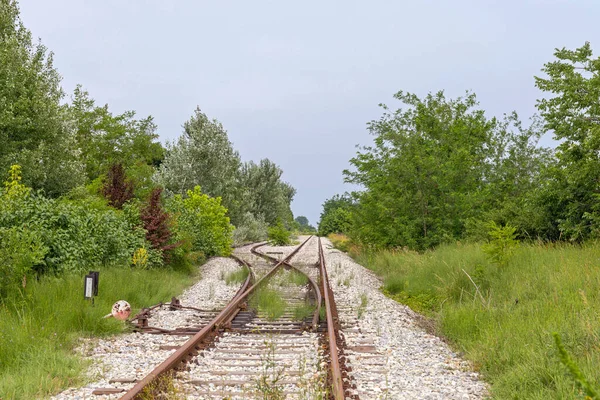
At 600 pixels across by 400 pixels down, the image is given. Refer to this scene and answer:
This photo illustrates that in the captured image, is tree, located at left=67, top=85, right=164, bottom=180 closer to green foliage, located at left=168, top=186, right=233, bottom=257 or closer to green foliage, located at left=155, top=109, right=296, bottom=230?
green foliage, located at left=155, top=109, right=296, bottom=230

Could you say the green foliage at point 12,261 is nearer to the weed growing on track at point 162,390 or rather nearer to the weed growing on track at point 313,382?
the weed growing on track at point 162,390

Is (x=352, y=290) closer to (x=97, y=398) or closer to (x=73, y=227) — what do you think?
(x=73, y=227)

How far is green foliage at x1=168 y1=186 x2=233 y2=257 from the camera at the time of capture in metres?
22.3

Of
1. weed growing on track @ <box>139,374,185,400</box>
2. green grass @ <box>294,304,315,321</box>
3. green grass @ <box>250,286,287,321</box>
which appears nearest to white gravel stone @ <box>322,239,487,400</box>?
green grass @ <box>294,304,315,321</box>

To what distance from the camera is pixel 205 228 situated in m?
23.0

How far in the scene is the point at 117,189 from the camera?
17562mm

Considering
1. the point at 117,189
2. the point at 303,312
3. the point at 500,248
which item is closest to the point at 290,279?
the point at 303,312

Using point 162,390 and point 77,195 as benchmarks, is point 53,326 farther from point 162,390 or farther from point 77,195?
point 77,195

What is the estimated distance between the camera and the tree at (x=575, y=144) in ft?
41.5

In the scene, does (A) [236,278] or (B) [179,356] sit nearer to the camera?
(B) [179,356]

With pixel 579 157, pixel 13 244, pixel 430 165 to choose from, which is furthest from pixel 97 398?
pixel 430 165

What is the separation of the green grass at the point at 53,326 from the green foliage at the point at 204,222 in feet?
36.5

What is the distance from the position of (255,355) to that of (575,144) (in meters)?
11.3

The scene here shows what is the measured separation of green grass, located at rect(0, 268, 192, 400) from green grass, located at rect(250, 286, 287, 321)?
6.62 ft
